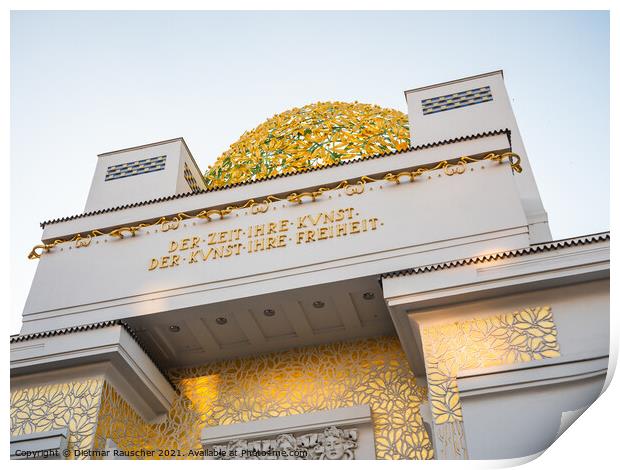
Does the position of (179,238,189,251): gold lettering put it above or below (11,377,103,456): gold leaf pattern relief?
above

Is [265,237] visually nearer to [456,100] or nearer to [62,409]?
[62,409]

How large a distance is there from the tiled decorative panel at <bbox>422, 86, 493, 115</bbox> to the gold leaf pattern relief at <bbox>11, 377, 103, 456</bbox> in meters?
A: 4.61

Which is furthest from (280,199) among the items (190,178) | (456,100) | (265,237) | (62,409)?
(62,409)

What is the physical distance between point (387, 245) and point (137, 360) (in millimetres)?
2618

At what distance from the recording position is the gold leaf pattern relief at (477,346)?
6195 mm

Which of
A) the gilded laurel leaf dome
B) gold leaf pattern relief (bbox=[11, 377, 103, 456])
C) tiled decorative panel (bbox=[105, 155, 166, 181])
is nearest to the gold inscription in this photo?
the gilded laurel leaf dome

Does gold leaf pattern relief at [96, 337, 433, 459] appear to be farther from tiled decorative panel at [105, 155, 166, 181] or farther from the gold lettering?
tiled decorative panel at [105, 155, 166, 181]

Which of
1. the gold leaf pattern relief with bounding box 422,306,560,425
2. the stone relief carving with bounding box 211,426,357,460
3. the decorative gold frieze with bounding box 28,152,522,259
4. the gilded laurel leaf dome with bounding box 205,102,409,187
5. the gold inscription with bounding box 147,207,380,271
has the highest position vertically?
the gilded laurel leaf dome with bounding box 205,102,409,187

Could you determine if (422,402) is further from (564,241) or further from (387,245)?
(564,241)

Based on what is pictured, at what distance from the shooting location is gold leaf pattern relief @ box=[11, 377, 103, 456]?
23.0 feet

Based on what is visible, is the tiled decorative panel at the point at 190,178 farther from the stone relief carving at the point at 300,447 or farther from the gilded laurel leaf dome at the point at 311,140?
the stone relief carving at the point at 300,447

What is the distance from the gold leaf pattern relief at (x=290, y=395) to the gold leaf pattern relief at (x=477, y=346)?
1.08m

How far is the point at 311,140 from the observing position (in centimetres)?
898

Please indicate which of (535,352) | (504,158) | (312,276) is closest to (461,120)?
(504,158)
